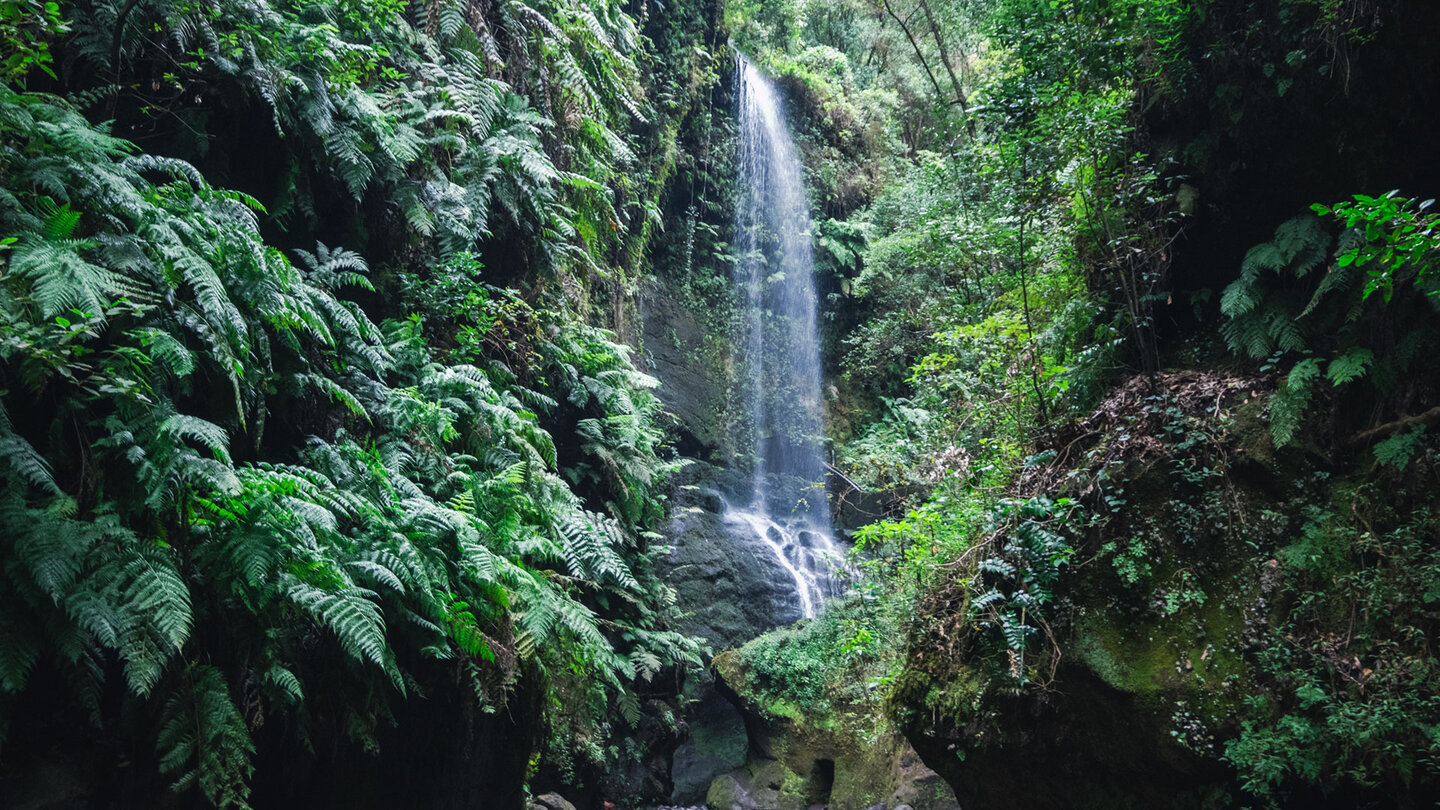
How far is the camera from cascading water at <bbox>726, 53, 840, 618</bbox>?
14.9m

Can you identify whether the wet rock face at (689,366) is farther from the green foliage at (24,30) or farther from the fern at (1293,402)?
the green foliage at (24,30)

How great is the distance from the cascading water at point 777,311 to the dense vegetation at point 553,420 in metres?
7.01

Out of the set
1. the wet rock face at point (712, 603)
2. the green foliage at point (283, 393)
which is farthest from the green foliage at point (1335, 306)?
the wet rock face at point (712, 603)

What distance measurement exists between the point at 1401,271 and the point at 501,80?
6910 millimetres

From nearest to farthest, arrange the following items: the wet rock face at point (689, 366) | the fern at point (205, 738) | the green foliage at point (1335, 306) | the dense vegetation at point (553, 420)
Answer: the fern at point (205, 738), the dense vegetation at point (553, 420), the green foliage at point (1335, 306), the wet rock face at point (689, 366)

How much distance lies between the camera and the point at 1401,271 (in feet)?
13.4

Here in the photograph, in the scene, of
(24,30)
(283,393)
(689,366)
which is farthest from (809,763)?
(24,30)

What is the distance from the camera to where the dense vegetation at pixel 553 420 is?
9.08 feet

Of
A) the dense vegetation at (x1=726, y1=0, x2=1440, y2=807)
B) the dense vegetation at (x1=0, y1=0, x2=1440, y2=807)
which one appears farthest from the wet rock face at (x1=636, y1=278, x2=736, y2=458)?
the dense vegetation at (x1=726, y1=0, x2=1440, y2=807)

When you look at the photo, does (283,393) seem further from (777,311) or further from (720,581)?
(777,311)

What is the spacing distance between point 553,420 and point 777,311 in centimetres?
937

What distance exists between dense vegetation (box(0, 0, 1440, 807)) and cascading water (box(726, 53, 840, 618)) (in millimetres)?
7010

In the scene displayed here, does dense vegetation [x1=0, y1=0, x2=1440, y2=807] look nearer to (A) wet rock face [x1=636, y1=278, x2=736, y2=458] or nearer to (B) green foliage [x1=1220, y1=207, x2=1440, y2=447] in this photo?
(B) green foliage [x1=1220, y1=207, x2=1440, y2=447]

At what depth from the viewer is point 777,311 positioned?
52.8 feet
